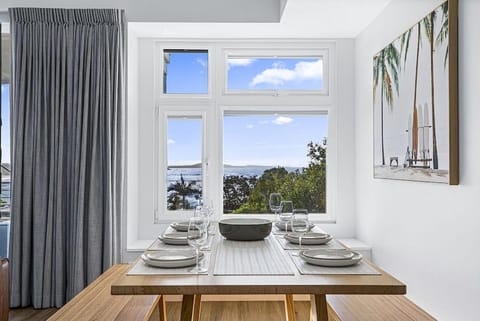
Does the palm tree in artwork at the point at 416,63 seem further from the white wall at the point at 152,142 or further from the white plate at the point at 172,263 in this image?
the white plate at the point at 172,263

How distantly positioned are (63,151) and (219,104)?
4.65 feet

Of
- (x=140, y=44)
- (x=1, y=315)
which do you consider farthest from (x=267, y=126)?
(x=1, y=315)

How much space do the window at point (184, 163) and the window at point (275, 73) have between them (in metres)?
0.55

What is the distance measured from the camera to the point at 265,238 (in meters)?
2.51

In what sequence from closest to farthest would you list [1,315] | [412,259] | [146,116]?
[1,315], [412,259], [146,116]

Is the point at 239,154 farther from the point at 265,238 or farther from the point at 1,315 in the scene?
the point at 1,315

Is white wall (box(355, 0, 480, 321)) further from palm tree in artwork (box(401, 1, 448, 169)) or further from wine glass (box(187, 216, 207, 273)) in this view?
wine glass (box(187, 216, 207, 273))

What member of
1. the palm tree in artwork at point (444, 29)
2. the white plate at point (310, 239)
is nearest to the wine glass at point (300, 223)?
the white plate at point (310, 239)

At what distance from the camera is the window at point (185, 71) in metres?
4.21

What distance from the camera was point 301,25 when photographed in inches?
147

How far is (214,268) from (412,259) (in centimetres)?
159

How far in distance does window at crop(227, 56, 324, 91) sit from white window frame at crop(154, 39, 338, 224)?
2.4 inches

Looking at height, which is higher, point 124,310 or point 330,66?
point 330,66

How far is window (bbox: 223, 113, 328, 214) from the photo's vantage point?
4.27 metres
